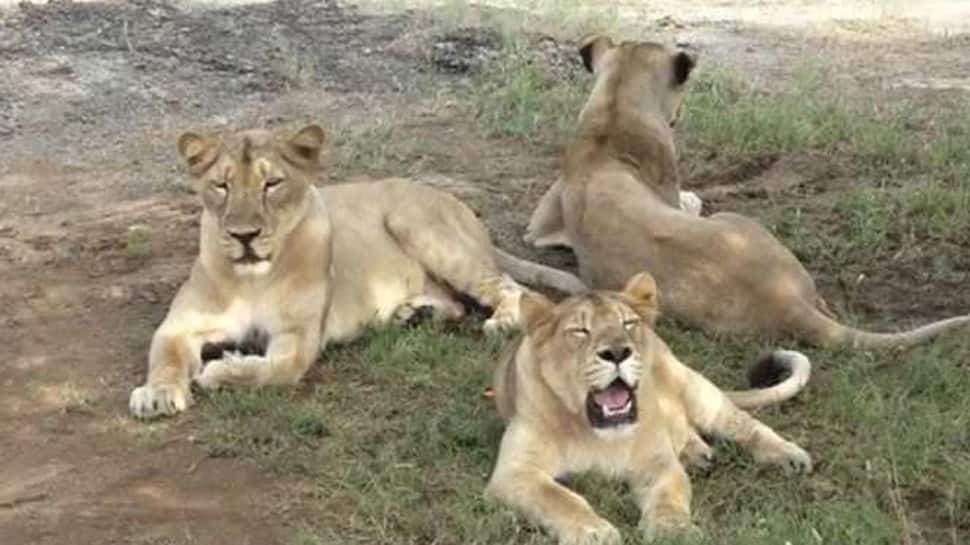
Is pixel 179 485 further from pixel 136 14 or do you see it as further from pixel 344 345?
pixel 136 14

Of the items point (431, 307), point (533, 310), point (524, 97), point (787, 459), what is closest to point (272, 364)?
point (431, 307)

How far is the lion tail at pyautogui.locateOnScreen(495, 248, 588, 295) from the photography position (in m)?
5.97

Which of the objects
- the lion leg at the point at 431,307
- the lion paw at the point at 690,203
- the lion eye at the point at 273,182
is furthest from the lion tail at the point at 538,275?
the lion eye at the point at 273,182

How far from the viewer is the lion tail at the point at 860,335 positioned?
528 centimetres

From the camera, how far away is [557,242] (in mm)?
6340

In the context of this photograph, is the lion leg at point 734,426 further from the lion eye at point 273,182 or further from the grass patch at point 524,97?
the grass patch at point 524,97

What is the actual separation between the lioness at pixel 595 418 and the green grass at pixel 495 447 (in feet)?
0.18

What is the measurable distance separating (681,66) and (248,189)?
1978mm

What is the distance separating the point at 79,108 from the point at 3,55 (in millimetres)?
877

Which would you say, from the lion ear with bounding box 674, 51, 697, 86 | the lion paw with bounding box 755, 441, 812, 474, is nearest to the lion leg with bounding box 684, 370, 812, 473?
the lion paw with bounding box 755, 441, 812, 474

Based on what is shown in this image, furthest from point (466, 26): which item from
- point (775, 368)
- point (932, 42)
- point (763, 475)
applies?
point (763, 475)

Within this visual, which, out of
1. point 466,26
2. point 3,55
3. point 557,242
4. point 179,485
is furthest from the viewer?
point 466,26

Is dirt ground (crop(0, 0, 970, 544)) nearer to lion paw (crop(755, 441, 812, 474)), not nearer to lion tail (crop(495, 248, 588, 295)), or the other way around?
lion tail (crop(495, 248, 588, 295))

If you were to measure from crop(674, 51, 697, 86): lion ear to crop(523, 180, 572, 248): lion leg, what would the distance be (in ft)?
2.05
